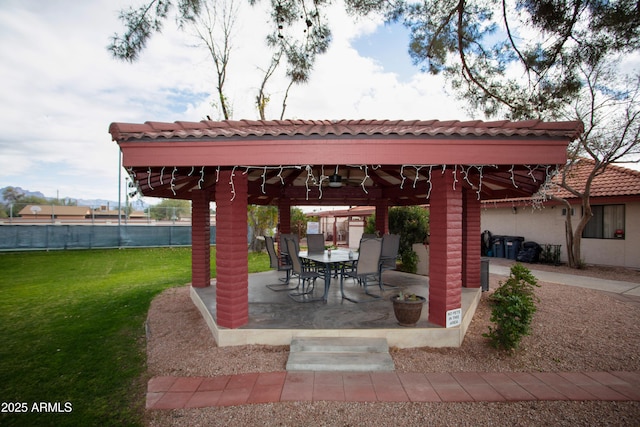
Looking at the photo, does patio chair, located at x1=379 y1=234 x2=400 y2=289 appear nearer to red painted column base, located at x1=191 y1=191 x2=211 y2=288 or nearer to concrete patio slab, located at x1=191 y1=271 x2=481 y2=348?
concrete patio slab, located at x1=191 y1=271 x2=481 y2=348

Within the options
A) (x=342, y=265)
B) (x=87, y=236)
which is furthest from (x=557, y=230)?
(x=87, y=236)

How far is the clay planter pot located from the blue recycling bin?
10784 mm

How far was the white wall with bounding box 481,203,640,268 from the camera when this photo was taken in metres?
Result: 9.30

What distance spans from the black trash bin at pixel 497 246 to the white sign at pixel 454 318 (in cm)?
1049

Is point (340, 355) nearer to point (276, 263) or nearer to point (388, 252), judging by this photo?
point (276, 263)

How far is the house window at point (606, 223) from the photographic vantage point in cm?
967

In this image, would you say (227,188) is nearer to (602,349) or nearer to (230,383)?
(230,383)

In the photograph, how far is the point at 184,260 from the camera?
13039mm

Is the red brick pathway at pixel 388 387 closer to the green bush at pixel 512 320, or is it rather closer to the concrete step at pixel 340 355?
the concrete step at pixel 340 355

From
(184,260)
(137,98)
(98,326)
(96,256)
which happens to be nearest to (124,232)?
(96,256)

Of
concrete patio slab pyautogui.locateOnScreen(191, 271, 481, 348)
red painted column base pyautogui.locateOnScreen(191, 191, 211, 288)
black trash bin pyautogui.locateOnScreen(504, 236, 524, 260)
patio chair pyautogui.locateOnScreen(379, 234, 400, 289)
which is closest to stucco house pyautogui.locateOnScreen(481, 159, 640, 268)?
black trash bin pyautogui.locateOnScreen(504, 236, 524, 260)

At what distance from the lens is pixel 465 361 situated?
3.48 m

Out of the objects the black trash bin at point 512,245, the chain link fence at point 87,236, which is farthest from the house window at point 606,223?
the chain link fence at point 87,236

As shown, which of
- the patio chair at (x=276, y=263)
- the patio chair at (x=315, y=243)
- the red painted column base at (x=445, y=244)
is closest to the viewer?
the red painted column base at (x=445, y=244)
